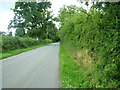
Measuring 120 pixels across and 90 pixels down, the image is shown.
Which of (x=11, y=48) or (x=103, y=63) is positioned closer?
(x=103, y=63)

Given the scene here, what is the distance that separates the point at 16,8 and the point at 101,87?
37237 millimetres

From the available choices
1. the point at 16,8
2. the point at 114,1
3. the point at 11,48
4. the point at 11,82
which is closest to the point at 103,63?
the point at 114,1

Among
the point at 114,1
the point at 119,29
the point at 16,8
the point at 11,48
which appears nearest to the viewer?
the point at 119,29

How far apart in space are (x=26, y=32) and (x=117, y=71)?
36439 millimetres

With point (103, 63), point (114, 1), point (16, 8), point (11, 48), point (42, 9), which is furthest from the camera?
point (42, 9)

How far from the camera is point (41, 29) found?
3666 centimetres

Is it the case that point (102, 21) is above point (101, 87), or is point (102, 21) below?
above

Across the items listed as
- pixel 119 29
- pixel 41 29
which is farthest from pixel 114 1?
pixel 41 29

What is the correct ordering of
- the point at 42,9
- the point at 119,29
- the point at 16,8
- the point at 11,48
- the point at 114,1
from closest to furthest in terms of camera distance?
the point at 119,29
the point at 114,1
the point at 11,48
the point at 16,8
the point at 42,9

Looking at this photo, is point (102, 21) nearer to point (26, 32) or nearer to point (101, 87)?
point (101, 87)

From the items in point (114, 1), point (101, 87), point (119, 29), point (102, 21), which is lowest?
point (101, 87)

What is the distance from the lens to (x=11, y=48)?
16453mm

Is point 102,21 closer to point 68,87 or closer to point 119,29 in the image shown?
point 119,29

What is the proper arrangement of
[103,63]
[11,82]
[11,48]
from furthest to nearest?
[11,48]
[11,82]
[103,63]
